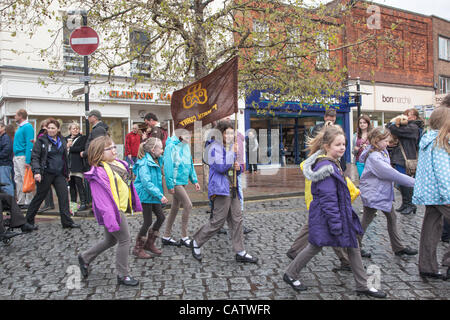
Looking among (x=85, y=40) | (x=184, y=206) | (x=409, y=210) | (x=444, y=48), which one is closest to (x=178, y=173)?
(x=184, y=206)

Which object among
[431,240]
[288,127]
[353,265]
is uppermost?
[288,127]

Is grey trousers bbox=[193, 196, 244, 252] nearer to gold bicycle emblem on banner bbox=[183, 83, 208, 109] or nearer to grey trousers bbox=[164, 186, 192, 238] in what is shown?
grey trousers bbox=[164, 186, 192, 238]

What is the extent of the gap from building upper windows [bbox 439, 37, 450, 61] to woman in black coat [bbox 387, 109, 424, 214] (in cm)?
2492

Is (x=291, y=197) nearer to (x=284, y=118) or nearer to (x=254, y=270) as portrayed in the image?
(x=254, y=270)

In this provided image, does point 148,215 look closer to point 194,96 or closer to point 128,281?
point 128,281

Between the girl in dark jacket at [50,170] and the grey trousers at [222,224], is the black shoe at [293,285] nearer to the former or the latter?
the grey trousers at [222,224]

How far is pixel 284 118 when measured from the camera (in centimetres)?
2252

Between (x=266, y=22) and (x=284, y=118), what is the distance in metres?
13.0

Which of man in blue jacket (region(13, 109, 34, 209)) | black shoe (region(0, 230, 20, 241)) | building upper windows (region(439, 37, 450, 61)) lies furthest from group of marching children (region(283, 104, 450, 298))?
building upper windows (region(439, 37, 450, 61))

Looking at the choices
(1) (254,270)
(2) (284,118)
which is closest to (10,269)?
(1) (254,270)

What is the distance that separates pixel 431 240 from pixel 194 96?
429 cm

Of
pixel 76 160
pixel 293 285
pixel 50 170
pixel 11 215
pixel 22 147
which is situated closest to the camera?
pixel 293 285

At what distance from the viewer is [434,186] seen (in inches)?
150

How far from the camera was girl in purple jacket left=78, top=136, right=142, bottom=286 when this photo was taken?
3779 mm
